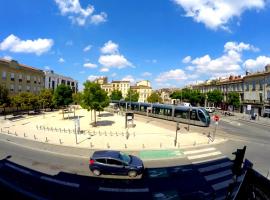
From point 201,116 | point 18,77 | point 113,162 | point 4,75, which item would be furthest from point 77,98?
point 113,162

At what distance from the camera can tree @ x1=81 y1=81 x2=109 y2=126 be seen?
3356 centimetres

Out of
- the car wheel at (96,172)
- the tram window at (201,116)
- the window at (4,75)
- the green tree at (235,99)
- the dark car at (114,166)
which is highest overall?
the window at (4,75)

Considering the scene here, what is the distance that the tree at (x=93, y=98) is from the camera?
3356cm

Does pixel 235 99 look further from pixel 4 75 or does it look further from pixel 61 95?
pixel 4 75

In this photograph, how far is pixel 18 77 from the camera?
6366 cm

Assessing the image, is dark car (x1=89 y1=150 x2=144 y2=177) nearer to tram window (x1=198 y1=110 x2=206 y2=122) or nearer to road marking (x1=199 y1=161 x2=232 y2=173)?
road marking (x1=199 y1=161 x2=232 y2=173)

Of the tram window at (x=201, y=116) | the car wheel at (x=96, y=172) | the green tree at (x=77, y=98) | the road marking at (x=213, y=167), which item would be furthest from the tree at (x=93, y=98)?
the road marking at (x=213, y=167)

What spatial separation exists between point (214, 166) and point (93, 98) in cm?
2162

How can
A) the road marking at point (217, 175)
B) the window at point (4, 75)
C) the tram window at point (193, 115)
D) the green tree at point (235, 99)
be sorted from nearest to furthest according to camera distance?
the road marking at point (217, 175)
the tram window at point (193, 115)
the window at point (4, 75)
the green tree at point (235, 99)

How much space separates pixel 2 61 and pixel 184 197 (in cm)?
5965

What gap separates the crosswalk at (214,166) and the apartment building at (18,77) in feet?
171

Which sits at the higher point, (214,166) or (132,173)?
(132,173)

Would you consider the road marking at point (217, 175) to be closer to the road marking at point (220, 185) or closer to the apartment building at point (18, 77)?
the road marking at point (220, 185)

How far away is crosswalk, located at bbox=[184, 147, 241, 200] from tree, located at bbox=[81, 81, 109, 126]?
1691 centimetres
